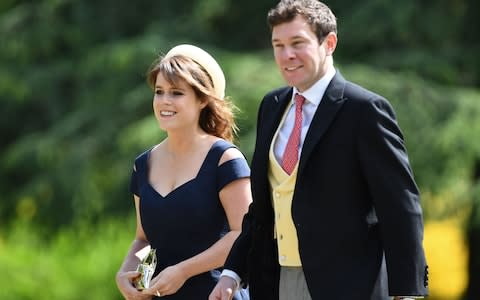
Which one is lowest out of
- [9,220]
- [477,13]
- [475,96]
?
[9,220]

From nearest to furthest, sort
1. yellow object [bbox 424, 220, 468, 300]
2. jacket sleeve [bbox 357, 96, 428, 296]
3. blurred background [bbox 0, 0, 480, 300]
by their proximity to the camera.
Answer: jacket sleeve [bbox 357, 96, 428, 296] < blurred background [bbox 0, 0, 480, 300] < yellow object [bbox 424, 220, 468, 300]

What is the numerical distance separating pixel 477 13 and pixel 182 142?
580 centimetres

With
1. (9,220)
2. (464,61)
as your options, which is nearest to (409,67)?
(464,61)

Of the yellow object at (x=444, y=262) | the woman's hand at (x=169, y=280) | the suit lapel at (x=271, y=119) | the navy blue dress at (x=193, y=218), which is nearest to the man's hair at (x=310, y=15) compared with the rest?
the suit lapel at (x=271, y=119)

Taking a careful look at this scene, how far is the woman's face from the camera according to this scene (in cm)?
398

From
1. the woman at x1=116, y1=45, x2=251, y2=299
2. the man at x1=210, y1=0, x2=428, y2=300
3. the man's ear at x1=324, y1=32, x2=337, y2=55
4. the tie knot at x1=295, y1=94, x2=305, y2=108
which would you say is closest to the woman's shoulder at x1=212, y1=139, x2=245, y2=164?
the woman at x1=116, y1=45, x2=251, y2=299

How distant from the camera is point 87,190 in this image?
960cm

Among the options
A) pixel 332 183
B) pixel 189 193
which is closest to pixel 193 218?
pixel 189 193


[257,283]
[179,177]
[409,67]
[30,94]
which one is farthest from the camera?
[30,94]

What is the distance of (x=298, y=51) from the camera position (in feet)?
11.0

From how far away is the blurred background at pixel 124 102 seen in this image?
8.29 meters

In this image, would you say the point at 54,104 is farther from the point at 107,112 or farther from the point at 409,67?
the point at 409,67

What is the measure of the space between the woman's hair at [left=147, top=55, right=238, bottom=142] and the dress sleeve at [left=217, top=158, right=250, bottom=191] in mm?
221

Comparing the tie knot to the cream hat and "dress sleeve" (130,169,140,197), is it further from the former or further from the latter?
"dress sleeve" (130,169,140,197)
